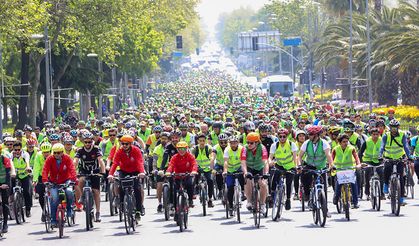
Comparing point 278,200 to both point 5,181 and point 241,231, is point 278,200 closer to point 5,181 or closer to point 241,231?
point 241,231

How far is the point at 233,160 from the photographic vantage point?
69.3 feet

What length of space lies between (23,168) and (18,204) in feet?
2.69

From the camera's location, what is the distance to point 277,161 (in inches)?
864

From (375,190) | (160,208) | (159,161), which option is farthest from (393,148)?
(160,208)

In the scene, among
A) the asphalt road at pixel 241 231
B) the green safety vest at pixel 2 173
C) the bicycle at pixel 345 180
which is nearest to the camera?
the asphalt road at pixel 241 231

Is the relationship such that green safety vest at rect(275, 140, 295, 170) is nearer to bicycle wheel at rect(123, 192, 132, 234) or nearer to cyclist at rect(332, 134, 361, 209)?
cyclist at rect(332, 134, 361, 209)

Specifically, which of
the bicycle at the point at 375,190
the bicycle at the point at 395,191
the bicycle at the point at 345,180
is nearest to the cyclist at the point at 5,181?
the bicycle at the point at 345,180

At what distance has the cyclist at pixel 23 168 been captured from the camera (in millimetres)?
23422

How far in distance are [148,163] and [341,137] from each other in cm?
887

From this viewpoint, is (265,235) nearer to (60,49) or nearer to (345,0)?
(60,49)

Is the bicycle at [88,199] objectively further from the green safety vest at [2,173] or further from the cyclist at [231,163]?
the cyclist at [231,163]

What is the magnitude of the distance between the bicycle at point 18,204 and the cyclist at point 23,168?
14cm

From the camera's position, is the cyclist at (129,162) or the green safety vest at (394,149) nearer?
the cyclist at (129,162)

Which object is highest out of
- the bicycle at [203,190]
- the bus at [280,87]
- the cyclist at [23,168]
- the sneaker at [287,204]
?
the bus at [280,87]
